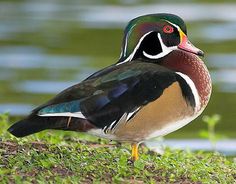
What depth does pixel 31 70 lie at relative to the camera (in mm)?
13477

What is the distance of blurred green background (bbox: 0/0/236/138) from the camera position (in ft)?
39.9

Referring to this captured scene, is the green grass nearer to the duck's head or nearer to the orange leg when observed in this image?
the orange leg

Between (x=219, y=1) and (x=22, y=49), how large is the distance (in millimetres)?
4603

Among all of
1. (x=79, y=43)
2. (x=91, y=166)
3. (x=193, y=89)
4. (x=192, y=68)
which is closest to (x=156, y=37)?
(x=192, y=68)

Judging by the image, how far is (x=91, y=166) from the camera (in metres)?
6.38

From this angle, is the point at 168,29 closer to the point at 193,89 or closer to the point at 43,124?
the point at 193,89

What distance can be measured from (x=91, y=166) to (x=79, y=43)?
861 centimetres

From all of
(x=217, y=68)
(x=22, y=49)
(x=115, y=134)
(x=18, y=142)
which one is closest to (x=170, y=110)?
(x=115, y=134)

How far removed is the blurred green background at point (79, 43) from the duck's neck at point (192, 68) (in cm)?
385

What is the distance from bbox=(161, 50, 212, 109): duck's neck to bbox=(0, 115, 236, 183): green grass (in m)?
0.50

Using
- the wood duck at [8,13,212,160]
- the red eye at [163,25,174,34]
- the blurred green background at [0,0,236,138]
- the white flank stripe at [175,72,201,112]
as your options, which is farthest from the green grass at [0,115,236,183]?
the blurred green background at [0,0,236,138]

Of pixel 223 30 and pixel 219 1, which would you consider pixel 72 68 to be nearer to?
pixel 223 30

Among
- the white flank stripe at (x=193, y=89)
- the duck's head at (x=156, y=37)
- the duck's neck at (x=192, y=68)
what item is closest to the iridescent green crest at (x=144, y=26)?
the duck's head at (x=156, y=37)

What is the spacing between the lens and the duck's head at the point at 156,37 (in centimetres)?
678
